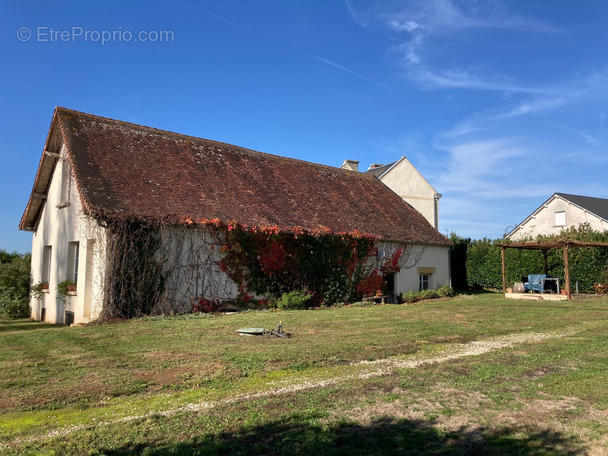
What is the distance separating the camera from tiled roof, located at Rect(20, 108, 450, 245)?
14078 millimetres

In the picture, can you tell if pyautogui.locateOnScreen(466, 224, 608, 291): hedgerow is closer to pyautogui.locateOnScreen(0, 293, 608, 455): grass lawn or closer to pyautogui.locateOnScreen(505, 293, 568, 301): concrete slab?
pyautogui.locateOnScreen(505, 293, 568, 301): concrete slab

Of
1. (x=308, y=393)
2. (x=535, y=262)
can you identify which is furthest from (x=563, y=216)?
(x=308, y=393)

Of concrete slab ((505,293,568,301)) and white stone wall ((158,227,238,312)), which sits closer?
white stone wall ((158,227,238,312))

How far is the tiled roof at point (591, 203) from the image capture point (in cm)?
3009

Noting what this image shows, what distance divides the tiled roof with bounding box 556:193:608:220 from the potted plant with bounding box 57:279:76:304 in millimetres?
29423

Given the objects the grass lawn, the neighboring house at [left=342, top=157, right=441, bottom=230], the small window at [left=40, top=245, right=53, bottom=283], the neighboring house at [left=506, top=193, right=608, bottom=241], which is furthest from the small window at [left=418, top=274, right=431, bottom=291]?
the small window at [left=40, top=245, right=53, bottom=283]

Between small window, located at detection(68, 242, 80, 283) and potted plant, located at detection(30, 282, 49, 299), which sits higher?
small window, located at detection(68, 242, 80, 283)

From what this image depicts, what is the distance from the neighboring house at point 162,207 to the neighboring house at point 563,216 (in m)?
14.7

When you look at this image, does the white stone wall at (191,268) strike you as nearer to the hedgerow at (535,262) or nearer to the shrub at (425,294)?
the shrub at (425,294)

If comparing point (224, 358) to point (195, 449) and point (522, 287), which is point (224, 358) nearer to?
point (195, 449)

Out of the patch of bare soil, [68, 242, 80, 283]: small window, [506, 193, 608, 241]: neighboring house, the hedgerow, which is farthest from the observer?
[506, 193, 608, 241]: neighboring house

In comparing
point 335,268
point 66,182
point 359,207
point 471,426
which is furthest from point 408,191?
point 471,426

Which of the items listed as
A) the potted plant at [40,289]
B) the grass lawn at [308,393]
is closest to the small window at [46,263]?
the potted plant at [40,289]

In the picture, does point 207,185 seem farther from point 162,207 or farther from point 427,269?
point 427,269
